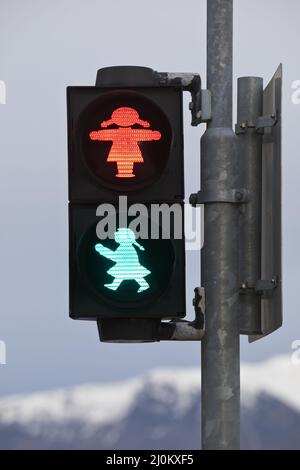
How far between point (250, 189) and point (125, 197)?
3.04 ft

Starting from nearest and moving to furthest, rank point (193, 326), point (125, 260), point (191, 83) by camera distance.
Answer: point (125, 260) → point (193, 326) → point (191, 83)

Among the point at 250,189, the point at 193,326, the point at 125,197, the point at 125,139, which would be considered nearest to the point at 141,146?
the point at 125,139

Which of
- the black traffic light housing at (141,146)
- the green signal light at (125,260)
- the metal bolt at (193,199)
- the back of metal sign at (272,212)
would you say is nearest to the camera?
the green signal light at (125,260)

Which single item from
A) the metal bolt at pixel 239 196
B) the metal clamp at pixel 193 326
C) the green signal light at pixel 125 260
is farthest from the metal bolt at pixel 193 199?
the green signal light at pixel 125 260

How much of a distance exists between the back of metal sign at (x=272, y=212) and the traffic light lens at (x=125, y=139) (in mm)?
686

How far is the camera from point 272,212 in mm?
7836

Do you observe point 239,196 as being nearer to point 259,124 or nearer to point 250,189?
point 250,189

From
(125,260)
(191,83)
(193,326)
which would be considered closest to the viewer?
(125,260)

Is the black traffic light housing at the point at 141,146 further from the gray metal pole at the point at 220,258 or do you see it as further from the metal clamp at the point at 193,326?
the metal clamp at the point at 193,326

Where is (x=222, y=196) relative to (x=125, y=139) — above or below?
below

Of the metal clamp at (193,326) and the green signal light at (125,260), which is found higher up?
the green signal light at (125,260)

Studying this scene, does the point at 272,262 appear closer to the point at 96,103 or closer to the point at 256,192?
the point at 256,192

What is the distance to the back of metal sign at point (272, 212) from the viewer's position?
25.2 feet
